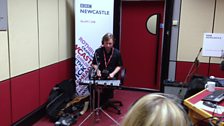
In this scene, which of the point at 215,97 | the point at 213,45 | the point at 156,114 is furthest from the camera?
the point at 213,45

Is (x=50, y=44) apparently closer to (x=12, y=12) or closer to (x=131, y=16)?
(x=12, y=12)

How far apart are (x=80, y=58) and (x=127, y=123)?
3528 mm

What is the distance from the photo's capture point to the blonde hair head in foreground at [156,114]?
2.39ft

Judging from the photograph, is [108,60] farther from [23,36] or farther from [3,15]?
[3,15]

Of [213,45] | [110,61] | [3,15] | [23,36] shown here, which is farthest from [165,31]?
[3,15]

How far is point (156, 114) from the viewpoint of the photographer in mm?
747

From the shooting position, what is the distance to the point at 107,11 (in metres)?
4.12

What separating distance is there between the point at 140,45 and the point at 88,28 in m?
1.22

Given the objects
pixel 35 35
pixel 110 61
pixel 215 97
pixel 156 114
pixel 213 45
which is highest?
pixel 35 35

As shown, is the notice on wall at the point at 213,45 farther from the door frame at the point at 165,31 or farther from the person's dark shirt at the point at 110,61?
the person's dark shirt at the point at 110,61

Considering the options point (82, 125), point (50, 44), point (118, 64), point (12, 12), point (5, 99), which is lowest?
point (82, 125)

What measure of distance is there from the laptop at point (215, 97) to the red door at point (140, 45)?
2439mm

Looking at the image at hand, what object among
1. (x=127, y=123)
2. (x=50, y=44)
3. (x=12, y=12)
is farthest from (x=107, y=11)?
(x=127, y=123)

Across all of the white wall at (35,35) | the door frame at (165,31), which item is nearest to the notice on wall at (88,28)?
the white wall at (35,35)
